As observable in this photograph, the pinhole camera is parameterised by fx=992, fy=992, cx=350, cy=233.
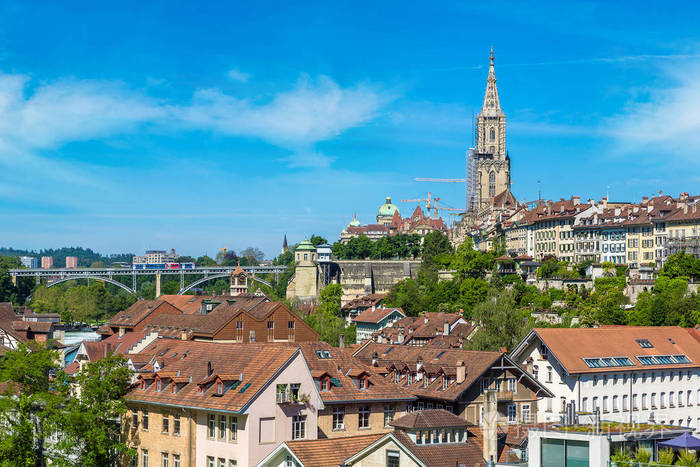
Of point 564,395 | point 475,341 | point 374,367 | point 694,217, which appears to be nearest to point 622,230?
point 694,217

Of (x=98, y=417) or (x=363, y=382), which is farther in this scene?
(x=363, y=382)

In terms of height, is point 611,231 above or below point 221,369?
above

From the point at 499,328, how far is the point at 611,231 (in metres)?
45.3

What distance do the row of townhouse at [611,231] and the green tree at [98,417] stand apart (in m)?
89.2

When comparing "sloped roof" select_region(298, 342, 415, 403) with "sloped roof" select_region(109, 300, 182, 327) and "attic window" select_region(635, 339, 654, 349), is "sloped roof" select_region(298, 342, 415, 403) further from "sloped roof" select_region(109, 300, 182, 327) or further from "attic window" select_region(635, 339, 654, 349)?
"sloped roof" select_region(109, 300, 182, 327)

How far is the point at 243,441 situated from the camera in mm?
50250

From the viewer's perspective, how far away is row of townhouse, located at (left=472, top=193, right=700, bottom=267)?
430 feet

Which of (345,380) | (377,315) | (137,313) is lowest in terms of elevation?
(345,380)

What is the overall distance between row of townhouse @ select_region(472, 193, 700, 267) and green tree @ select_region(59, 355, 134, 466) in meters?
89.2

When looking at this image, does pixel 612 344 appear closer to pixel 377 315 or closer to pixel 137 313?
pixel 137 313

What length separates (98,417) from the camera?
54719 millimetres

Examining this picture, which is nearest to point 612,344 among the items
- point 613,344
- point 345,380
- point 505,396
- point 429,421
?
point 613,344

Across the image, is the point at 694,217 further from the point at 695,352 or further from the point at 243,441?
the point at 243,441

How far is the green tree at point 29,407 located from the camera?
5447 cm
